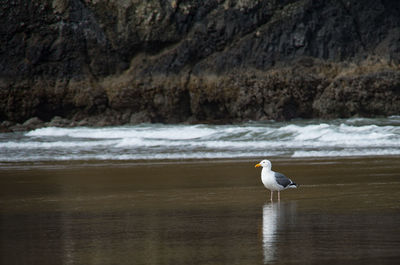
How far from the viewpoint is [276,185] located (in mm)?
7648

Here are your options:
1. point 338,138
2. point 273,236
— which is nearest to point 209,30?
point 338,138

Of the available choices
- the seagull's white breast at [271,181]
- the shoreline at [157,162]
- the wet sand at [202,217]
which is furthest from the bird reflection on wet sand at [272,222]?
the shoreline at [157,162]

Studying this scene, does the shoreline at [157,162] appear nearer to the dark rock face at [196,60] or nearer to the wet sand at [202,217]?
the wet sand at [202,217]

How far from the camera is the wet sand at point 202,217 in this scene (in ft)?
15.9

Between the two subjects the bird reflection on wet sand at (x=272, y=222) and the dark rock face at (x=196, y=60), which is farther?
the dark rock face at (x=196, y=60)

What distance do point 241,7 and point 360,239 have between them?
24.3m

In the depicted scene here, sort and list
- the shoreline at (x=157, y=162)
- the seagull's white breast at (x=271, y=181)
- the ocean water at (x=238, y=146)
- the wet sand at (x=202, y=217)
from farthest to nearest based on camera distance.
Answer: the ocean water at (x=238, y=146)
the shoreline at (x=157, y=162)
the seagull's white breast at (x=271, y=181)
the wet sand at (x=202, y=217)

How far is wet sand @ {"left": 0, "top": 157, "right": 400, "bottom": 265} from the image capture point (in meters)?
4.85

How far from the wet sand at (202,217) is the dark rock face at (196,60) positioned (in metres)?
15.8

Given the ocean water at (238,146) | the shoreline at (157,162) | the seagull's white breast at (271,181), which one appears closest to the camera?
the seagull's white breast at (271,181)

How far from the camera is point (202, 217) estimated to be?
6.50m

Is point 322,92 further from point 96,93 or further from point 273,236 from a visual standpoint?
point 273,236

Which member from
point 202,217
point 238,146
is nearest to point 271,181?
point 202,217

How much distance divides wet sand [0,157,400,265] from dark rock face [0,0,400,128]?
1584 centimetres
